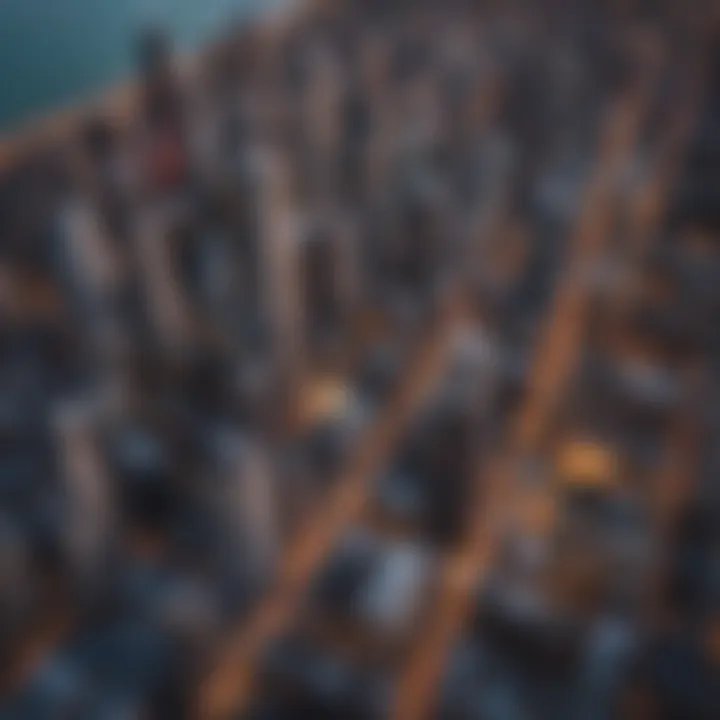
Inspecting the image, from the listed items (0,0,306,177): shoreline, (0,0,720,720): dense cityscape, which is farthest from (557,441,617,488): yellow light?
(0,0,306,177): shoreline

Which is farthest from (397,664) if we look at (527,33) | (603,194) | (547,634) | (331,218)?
(527,33)

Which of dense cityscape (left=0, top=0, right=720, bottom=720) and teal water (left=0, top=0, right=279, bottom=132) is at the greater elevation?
teal water (left=0, top=0, right=279, bottom=132)

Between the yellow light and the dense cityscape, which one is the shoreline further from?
the yellow light

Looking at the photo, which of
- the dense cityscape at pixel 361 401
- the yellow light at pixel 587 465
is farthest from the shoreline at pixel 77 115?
the yellow light at pixel 587 465

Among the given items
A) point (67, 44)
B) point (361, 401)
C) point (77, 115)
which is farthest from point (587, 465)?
point (67, 44)

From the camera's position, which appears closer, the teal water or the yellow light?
the yellow light

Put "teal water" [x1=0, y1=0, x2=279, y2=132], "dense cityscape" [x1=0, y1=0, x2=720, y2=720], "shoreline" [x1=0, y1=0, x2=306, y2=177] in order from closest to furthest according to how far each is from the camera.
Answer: "dense cityscape" [x1=0, y1=0, x2=720, y2=720] < "shoreline" [x1=0, y1=0, x2=306, y2=177] < "teal water" [x1=0, y1=0, x2=279, y2=132]

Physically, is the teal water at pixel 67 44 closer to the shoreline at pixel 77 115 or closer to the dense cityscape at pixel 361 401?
the shoreline at pixel 77 115

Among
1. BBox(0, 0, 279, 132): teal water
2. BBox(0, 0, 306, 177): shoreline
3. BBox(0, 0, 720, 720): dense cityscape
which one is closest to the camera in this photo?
BBox(0, 0, 720, 720): dense cityscape
